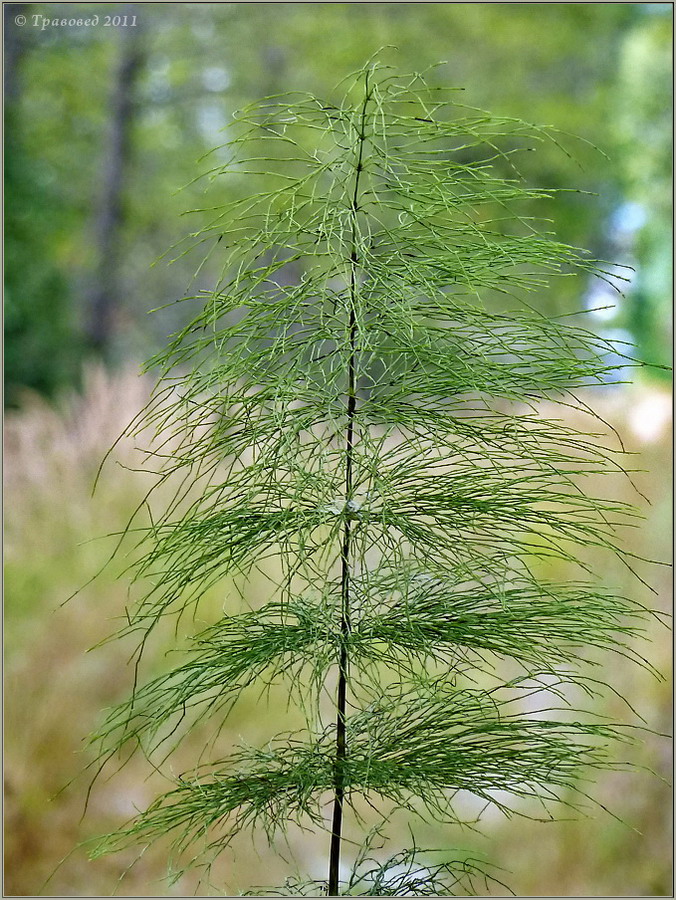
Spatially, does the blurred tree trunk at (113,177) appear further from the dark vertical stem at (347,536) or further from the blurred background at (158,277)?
the dark vertical stem at (347,536)

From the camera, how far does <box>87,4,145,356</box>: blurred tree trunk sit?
7434 millimetres

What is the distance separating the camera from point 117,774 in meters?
3.07

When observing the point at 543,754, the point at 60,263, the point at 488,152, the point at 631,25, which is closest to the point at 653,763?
the point at 543,754

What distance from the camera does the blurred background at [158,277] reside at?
2.95 metres

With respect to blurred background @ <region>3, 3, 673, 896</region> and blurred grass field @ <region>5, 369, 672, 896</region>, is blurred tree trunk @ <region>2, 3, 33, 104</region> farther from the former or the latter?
blurred grass field @ <region>5, 369, 672, 896</region>

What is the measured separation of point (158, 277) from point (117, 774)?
233 inches

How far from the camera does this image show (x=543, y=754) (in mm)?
1346

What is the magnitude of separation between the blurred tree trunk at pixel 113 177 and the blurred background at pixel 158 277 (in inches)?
0.8

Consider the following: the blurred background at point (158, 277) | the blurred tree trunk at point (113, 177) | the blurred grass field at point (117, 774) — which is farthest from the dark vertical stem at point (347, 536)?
the blurred tree trunk at point (113, 177)

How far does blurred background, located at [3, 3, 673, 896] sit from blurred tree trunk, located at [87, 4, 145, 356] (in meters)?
0.02

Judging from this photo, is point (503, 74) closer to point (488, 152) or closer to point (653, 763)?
point (488, 152)

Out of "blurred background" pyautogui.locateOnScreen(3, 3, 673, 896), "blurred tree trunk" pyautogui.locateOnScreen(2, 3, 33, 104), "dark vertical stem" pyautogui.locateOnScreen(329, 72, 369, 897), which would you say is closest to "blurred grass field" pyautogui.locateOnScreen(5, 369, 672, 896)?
"blurred background" pyautogui.locateOnScreen(3, 3, 673, 896)

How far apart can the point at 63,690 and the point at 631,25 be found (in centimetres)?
794

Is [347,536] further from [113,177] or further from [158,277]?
[158,277]
